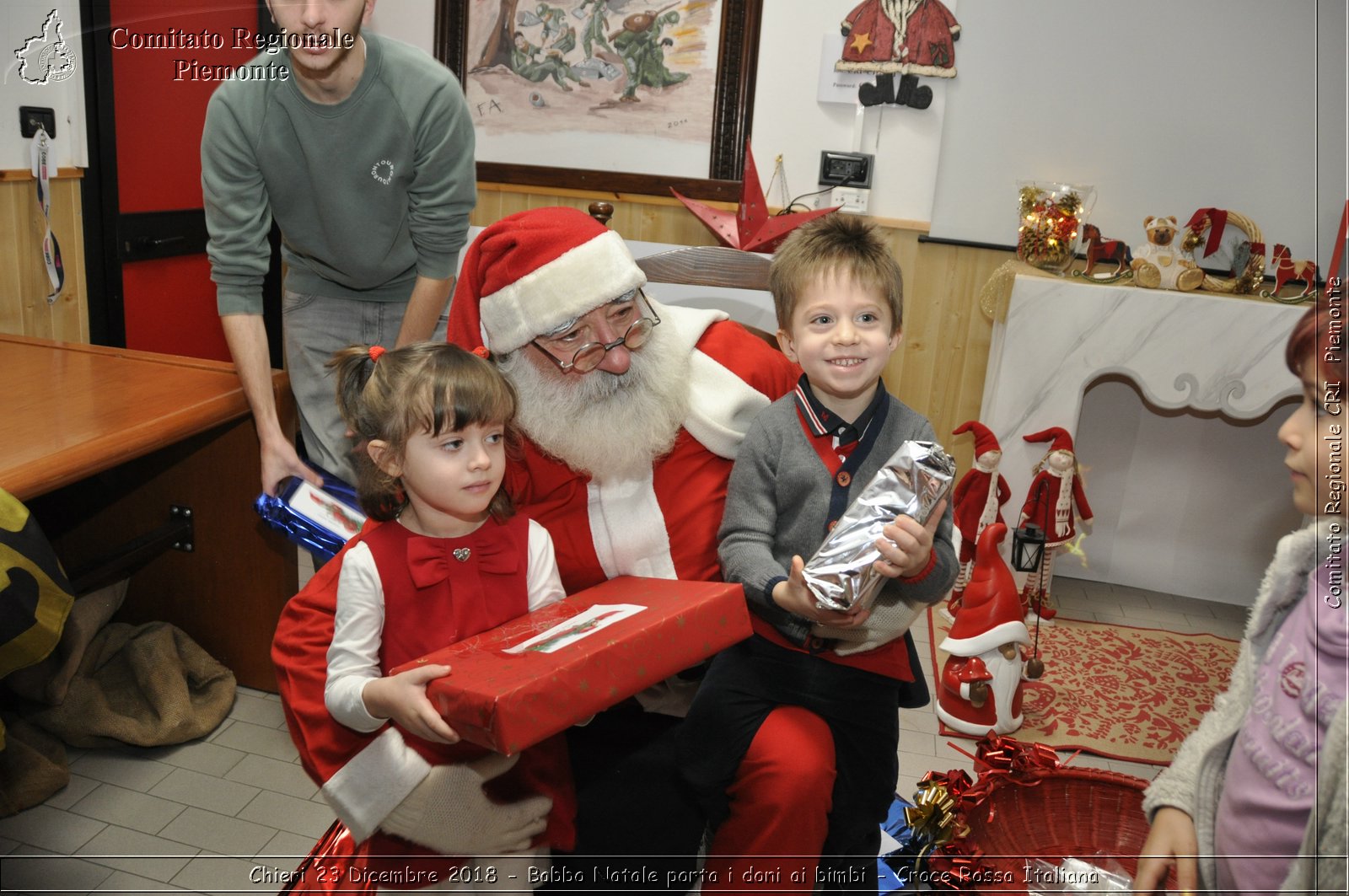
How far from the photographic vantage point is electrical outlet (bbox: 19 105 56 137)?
2717 mm

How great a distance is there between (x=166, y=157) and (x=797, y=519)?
9.26 ft

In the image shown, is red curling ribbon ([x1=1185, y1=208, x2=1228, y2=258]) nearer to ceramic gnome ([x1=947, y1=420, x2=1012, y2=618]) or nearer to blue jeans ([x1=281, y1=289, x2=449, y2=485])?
ceramic gnome ([x1=947, y1=420, x2=1012, y2=618])

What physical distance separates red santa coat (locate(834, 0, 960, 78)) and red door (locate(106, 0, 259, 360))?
74.0 inches

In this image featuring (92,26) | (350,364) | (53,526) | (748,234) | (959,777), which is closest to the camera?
(350,364)

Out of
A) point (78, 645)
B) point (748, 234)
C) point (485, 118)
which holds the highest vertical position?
point (485, 118)

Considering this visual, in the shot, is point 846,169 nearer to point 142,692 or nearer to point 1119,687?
point 1119,687

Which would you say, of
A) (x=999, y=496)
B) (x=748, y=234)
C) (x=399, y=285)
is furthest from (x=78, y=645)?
(x=999, y=496)

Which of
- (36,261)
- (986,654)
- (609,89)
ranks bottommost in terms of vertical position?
(986,654)

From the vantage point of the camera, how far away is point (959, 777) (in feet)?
5.45

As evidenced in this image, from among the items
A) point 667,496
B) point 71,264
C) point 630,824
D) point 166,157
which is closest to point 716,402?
point 667,496

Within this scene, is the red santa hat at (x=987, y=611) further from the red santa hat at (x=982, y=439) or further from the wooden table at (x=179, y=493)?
the wooden table at (x=179, y=493)

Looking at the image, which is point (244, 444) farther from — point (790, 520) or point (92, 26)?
point (790, 520)

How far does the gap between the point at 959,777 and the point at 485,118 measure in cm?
304

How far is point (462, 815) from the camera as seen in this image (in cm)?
141
